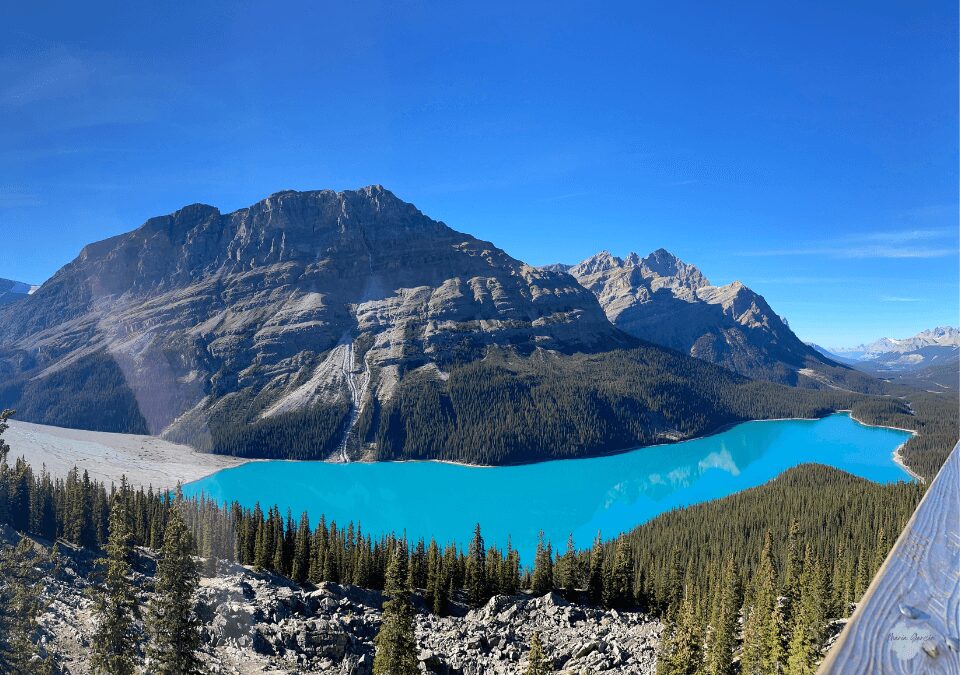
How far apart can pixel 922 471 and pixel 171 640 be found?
525 feet

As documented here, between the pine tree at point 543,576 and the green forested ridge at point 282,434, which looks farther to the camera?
the green forested ridge at point 282,434

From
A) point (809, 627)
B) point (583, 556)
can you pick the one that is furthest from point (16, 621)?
point (583, 556)

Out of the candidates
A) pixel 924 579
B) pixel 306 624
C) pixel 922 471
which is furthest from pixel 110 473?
pixel 922 471

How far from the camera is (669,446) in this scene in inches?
6516

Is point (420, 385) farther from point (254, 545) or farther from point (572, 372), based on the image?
point (254, 545)

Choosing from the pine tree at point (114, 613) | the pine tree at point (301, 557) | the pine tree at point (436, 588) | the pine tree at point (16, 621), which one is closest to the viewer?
the pine tree at point (114, 613)

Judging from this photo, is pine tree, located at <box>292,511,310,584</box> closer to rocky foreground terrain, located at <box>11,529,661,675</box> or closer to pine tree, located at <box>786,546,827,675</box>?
rocky foreground terrain, located at <box>11,529,661,675</box>

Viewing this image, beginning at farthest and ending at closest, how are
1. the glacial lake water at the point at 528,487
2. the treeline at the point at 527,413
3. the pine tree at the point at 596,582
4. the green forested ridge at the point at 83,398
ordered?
the green forested ridge at the point at 83,398, the treeline at the point at 527,413, the glacial lake water at the point at 528,487, the pine tree at the point at 596,582

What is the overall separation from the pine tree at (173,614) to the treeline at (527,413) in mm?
127178

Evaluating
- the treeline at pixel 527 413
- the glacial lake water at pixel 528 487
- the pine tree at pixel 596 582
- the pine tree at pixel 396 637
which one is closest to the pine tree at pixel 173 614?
the pine tree at pixel 396 637

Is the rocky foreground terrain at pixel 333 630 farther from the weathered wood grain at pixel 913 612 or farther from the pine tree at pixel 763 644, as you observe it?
the weathered wood grain at pixel 913 612

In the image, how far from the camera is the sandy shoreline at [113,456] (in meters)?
116

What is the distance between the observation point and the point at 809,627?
23062 mm

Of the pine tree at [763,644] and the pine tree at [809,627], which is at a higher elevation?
the pine tree at [809,627]
